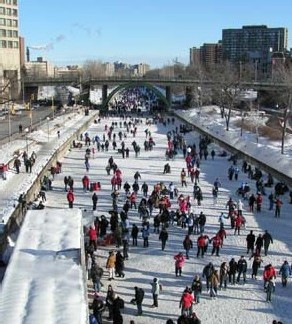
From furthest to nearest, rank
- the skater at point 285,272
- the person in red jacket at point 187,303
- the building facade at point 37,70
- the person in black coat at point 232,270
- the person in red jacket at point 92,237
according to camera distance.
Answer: the building facade at point 37,70 < the person in red jacket at point 92,237 < the person in black coat at point 232,270 < the skater at point 285,272 < the person in red jacket at point 187,303

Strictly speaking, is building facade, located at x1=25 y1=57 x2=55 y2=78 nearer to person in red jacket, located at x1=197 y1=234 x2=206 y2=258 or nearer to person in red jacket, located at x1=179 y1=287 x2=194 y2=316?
person in red jacket, located at x1=197 y1=234 x2=206 y2=258

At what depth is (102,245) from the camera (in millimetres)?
19156

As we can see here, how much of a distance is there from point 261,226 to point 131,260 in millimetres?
6275

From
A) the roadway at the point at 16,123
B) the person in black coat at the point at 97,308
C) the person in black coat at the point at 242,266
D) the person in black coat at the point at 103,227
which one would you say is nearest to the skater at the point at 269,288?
the person in black coat at the point at 242,266

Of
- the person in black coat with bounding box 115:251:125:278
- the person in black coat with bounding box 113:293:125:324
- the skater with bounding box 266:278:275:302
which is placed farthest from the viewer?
the person in black coat with bounding box 115:251:125:278

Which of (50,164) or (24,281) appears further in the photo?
(50,164)

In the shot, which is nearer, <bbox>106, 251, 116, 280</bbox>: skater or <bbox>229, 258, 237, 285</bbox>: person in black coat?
<bbox>229, 258, 237, 285</bbox>: person in black coat

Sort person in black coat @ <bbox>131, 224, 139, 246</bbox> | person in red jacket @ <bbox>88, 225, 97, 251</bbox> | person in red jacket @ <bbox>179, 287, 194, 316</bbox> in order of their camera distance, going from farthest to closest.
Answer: person in black coat @ <bbox>131, 224, 139, 246</bbox> < person in red jacket @ <bbox>88, 225, 97, 251</bbox> < person in red jacket @ <bbox>179, 287, 194, 316</bbox>

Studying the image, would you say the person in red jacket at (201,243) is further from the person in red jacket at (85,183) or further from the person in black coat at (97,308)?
the person in red jacket at (85,183)

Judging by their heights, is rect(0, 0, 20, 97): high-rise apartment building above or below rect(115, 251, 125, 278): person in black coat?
above

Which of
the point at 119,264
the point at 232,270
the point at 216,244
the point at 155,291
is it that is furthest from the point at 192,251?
the point at 155,291

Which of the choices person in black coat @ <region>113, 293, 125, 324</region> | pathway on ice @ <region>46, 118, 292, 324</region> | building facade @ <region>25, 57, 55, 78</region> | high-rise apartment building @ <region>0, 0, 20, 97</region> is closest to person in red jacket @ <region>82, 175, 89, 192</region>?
pathway on ice @ <region>46, 118, 292, 324</region>

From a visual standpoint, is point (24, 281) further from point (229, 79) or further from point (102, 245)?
point (229, 79)

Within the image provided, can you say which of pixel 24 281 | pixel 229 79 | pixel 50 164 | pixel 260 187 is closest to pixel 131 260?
pixel 24 281
